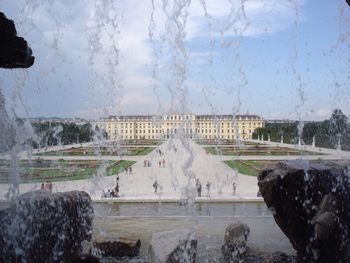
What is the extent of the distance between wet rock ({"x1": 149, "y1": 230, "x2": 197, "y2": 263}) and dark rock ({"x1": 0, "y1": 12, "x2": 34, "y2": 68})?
148 inches

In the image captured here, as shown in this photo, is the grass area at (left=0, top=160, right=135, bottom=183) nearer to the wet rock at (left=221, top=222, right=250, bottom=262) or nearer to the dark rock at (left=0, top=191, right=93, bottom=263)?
the dark rock at (left=0, top=191, right=93, bottom=263)

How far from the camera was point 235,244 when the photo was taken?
7.69 metres

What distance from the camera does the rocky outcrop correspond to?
234 inches

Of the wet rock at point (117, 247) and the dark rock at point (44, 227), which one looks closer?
the dark rock at point (44, 227)

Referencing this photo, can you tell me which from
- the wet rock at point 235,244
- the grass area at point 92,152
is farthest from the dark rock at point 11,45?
the grass area at point 92,152

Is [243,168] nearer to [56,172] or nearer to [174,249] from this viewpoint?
[56,172]

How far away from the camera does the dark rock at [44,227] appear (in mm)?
5355

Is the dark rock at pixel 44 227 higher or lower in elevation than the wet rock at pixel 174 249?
higher

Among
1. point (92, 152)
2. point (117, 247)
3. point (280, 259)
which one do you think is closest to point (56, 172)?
point (92, 152)

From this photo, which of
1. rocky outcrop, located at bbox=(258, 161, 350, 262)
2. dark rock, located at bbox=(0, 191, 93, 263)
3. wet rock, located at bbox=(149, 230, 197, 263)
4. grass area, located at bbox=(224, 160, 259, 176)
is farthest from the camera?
grass area, located at bbox=(224, 160, 259, 176)

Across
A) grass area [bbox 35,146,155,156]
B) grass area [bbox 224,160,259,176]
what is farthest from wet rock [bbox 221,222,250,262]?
grass area [bbox 35,146,155,156]

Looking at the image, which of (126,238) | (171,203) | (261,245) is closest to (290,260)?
(261,245)

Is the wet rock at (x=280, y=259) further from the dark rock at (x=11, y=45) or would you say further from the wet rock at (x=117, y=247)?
the dark rock at (x=11, y=45)

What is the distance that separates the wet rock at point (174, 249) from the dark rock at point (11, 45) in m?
3.75
